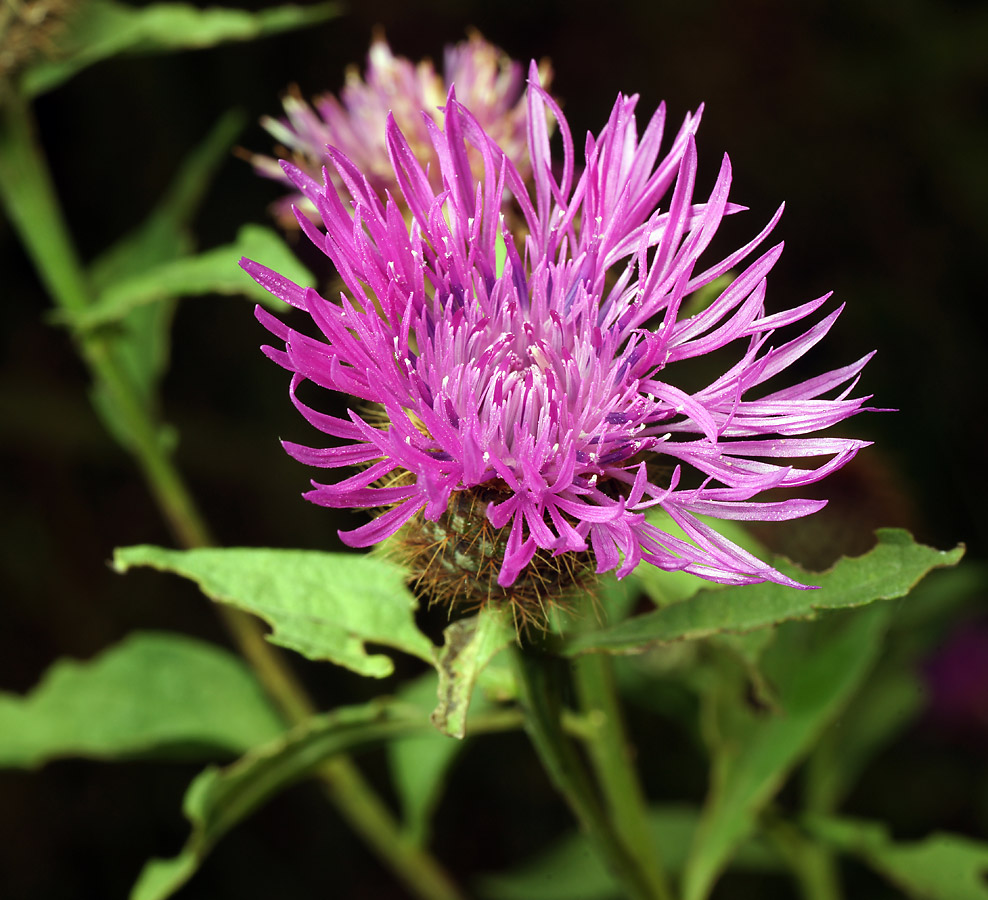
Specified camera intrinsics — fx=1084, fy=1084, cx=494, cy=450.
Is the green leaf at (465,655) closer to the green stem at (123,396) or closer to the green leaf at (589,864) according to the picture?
the green stem at (123,396)

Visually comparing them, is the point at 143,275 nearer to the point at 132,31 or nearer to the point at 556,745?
the point at 132,31

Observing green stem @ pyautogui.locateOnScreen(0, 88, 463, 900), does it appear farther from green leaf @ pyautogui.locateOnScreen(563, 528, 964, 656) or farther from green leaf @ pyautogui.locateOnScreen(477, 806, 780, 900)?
green leaf @ pyautogui.locateOnScreen(563, 528, 964, 656)

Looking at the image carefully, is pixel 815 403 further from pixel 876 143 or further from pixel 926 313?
pixel 876 143

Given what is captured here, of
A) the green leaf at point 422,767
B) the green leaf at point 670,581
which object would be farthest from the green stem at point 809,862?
the green leaf at point 670,581

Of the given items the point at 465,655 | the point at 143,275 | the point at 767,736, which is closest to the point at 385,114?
the point at 143,275

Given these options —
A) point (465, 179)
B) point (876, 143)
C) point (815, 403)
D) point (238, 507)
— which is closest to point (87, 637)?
point (238, 507)

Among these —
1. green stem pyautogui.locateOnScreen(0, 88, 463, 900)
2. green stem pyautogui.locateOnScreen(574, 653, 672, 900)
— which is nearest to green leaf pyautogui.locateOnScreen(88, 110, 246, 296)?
green stem pyautogui.locateOnScreen(0, 88, 463, 900)

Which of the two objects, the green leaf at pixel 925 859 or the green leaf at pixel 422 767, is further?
the green leaf at pixel 422 767
